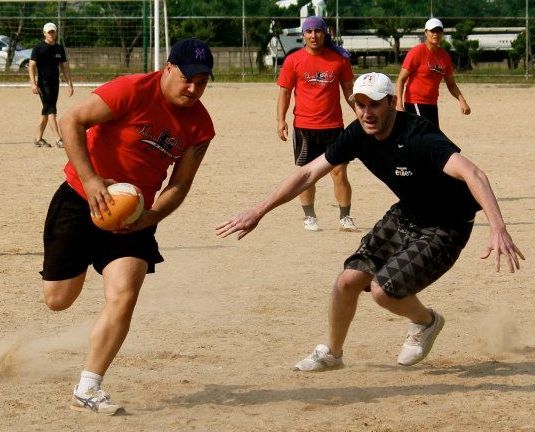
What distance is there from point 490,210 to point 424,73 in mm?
8890

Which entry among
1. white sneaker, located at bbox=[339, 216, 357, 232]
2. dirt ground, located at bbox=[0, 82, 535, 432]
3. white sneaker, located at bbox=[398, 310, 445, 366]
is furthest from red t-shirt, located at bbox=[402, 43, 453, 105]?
white sneaker, located at bbox=[398, 310, 445, 366]

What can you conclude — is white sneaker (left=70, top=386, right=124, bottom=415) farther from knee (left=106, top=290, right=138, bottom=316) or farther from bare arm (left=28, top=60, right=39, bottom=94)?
bare arm (left=28, top=60, right=39, bottom=94)

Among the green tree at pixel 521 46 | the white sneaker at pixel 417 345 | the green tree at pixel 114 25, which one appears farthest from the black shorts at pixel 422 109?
the green tree at pixel 521 46

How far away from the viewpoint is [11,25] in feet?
134

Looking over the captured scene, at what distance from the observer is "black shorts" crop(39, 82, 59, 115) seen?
19625mm

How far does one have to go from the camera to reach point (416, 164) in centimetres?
621

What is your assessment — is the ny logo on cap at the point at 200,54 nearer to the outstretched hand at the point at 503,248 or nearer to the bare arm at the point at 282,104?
the outstretched hand at the point at 503,248

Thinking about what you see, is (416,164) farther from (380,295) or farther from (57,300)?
(57,300)

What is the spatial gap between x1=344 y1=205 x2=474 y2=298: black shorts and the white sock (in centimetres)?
158

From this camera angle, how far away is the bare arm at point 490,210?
562cm

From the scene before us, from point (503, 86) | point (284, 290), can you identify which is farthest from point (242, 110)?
point (284, 290)

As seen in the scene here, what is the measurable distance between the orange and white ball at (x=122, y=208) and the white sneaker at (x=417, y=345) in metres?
1.85

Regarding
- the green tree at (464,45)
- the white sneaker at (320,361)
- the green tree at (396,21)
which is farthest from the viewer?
the green tree at (464,45)

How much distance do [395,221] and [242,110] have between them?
21080 mm
